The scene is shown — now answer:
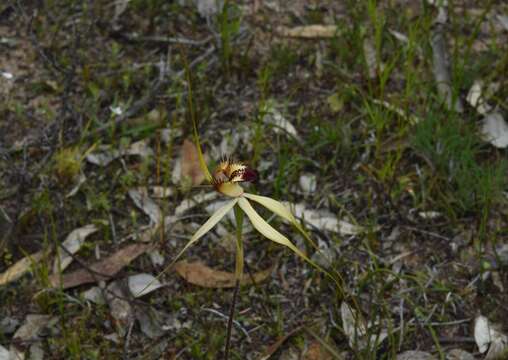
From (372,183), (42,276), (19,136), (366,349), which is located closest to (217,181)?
(366,349)

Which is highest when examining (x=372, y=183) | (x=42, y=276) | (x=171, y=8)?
(x=171, y=8)

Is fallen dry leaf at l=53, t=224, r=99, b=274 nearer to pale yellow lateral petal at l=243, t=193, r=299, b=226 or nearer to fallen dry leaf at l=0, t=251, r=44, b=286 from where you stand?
fallen dry leaf at l=0, t=251, r=44, b=286

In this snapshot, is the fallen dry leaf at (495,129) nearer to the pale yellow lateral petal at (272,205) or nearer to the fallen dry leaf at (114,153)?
the fallen dry leaf at (114,153)

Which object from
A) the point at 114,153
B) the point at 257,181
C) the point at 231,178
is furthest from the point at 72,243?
the point at 231,178

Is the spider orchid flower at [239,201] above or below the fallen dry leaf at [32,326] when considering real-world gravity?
above

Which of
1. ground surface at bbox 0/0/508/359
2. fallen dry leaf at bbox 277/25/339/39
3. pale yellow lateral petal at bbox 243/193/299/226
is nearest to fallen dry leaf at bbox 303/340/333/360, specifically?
ground surface at bbox 0/0/508/359

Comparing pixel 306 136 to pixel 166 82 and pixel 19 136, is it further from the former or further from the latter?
pixel 19 136

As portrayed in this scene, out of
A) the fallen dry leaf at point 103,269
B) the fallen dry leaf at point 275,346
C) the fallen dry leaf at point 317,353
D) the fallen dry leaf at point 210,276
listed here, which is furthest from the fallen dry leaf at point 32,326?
the fallen dry leaf at point 317,353
